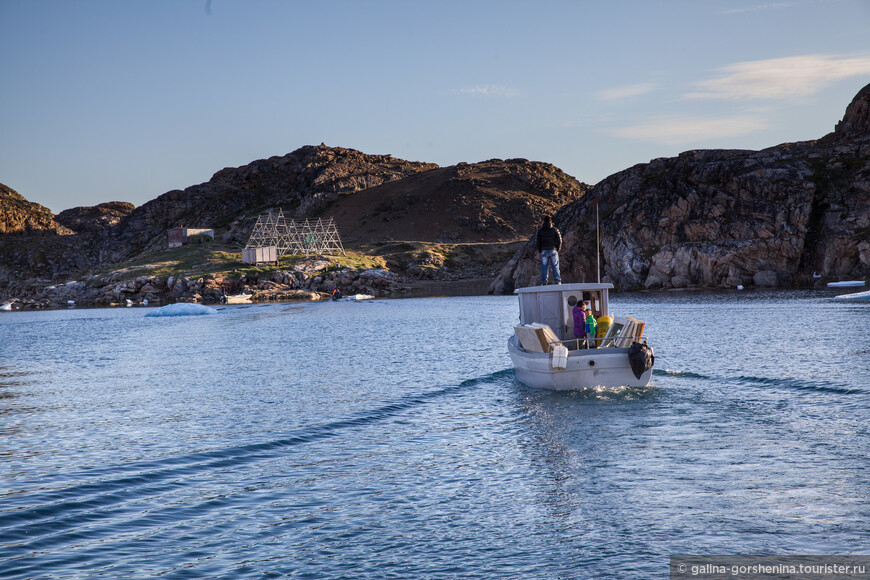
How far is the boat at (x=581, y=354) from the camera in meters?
27.3

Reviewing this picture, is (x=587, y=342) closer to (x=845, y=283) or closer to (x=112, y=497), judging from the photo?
(x=112, y=497)

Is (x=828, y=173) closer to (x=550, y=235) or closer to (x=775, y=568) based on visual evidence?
(x=550, y=235)

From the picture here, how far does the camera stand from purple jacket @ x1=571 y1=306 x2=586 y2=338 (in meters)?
29.5

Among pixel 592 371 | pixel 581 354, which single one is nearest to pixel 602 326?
pixel 581 354

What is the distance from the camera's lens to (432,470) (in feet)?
60.8

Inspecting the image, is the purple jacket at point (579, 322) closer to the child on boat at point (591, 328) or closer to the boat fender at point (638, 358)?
the child on boat at point (591, 328)

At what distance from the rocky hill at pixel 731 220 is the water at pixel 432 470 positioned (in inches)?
3460

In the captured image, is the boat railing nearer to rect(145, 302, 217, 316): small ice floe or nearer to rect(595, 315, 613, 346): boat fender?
rect(595, 315, 613, 346): boat fender

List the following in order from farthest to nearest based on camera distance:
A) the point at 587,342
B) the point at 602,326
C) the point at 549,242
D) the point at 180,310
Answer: the point at 180,310
the point at 549,242
the point at 602,326
the point at 587,342

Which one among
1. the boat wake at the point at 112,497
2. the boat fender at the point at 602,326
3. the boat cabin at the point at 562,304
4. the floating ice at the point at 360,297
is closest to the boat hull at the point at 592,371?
the boat fender at the point at 602,326

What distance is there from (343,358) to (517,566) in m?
35.6

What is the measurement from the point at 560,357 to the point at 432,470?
10325mm

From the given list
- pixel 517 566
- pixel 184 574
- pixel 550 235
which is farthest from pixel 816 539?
pixel 550 235

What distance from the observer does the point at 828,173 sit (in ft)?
426
